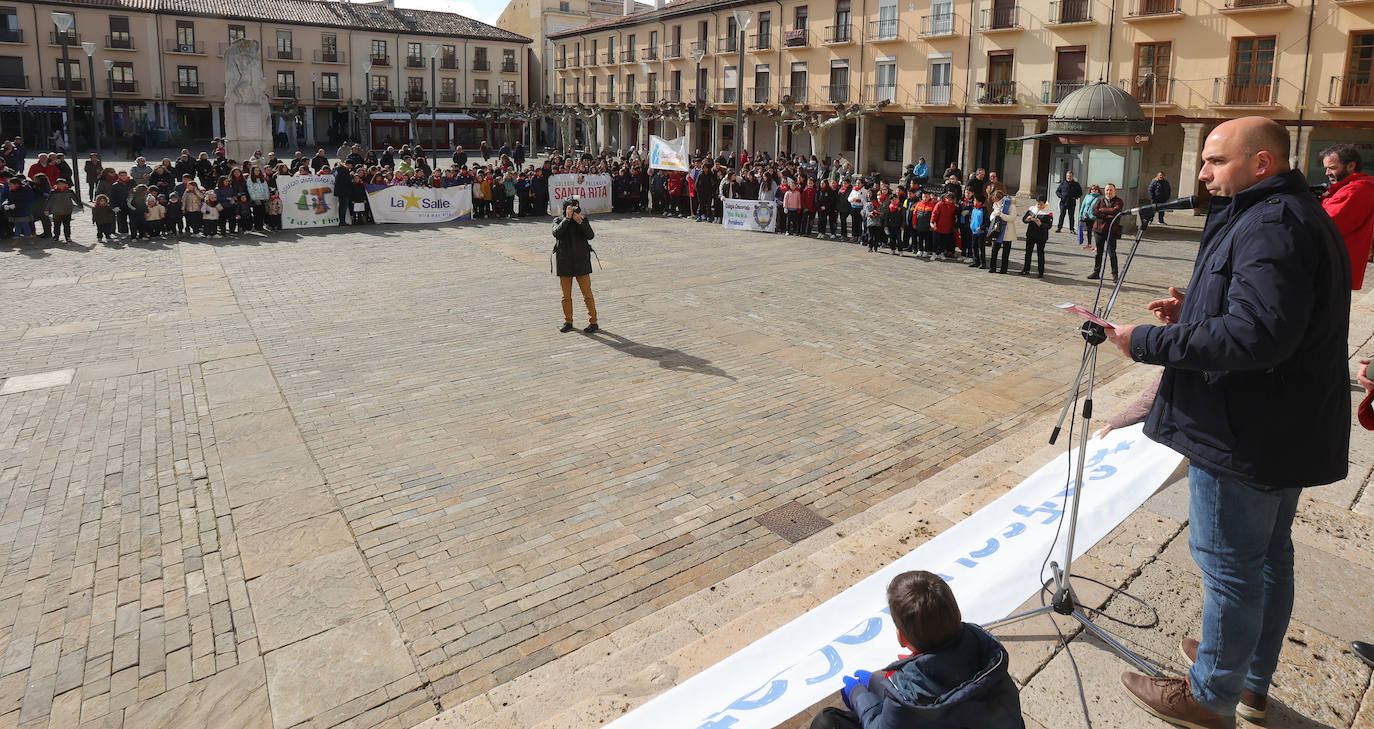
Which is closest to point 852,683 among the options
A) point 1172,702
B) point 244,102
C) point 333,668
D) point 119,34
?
point 1172,702

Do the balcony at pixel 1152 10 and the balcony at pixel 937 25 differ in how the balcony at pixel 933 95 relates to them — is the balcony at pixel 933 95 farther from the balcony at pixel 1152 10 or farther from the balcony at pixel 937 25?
→ the balcony at pixel 1152 10

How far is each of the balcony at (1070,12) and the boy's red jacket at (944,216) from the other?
745 inches

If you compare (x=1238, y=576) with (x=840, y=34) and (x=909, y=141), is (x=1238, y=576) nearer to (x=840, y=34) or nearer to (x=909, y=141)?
(x=909, y=141)

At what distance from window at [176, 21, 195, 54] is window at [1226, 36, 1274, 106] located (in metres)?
57.1

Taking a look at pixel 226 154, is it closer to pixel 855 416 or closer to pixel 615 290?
pixel 615 290

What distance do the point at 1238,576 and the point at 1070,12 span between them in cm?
3356

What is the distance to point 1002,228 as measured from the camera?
51.2 ft

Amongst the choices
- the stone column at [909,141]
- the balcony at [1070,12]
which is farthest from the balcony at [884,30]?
the balcony at [1070,12]

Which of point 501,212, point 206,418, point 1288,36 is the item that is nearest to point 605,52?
point 501,212

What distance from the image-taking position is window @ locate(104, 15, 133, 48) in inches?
2056

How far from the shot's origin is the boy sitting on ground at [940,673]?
2.61 metres

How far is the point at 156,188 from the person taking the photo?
19.3m

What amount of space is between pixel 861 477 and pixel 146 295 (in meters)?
11.8

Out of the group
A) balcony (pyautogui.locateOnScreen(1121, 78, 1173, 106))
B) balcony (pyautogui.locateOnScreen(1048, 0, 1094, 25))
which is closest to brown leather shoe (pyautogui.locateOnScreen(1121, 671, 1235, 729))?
balcony (pyautogui.locateOnScreen(1121, 78, 1173, 106))
